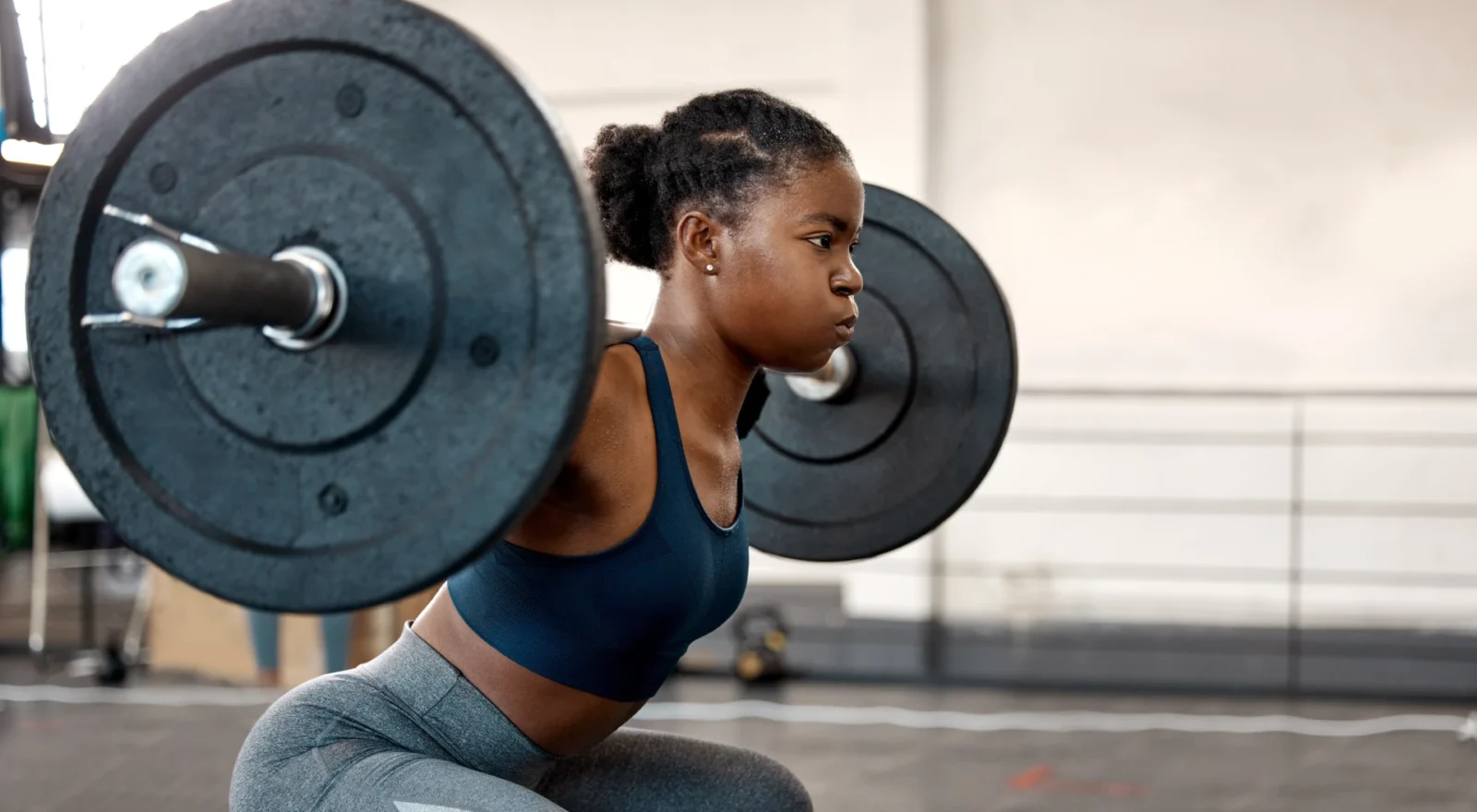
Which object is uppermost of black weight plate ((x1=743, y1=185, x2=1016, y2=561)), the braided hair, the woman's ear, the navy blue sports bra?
the braided hair

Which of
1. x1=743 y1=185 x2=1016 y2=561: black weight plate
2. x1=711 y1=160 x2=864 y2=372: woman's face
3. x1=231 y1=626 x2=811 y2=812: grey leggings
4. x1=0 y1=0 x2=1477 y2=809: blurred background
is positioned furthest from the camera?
x1=0 y1=0 x2=1477 y2=809: blurred background

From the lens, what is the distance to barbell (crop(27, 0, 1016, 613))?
0.86 metres

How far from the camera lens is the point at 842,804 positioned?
3.27 meters

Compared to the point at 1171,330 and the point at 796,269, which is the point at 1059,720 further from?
the point at 796,269

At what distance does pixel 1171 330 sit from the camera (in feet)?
16.8

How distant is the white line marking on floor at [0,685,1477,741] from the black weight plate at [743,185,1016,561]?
2.62m

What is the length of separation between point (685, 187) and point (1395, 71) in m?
4.39

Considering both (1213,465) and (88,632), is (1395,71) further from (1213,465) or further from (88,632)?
(88,632)

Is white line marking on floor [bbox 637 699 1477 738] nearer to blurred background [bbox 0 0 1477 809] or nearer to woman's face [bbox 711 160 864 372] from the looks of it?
blurred background [bbox 0 0 1477 809]

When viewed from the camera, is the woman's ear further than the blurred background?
No

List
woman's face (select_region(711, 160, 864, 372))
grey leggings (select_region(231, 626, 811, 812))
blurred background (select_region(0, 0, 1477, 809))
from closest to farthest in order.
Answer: grey leggings (select_region(231, 626, 811, 812)), woman's face (select_region(711, 160, 864, 372)), blurred background (select_region(0, 0, 1477, 809))

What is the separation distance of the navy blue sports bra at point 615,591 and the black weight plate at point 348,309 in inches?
11.1

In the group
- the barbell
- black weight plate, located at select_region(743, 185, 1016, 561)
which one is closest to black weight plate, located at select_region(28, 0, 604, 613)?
the barbell

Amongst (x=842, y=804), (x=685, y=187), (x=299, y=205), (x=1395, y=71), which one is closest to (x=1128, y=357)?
(x=1395, y=71)
